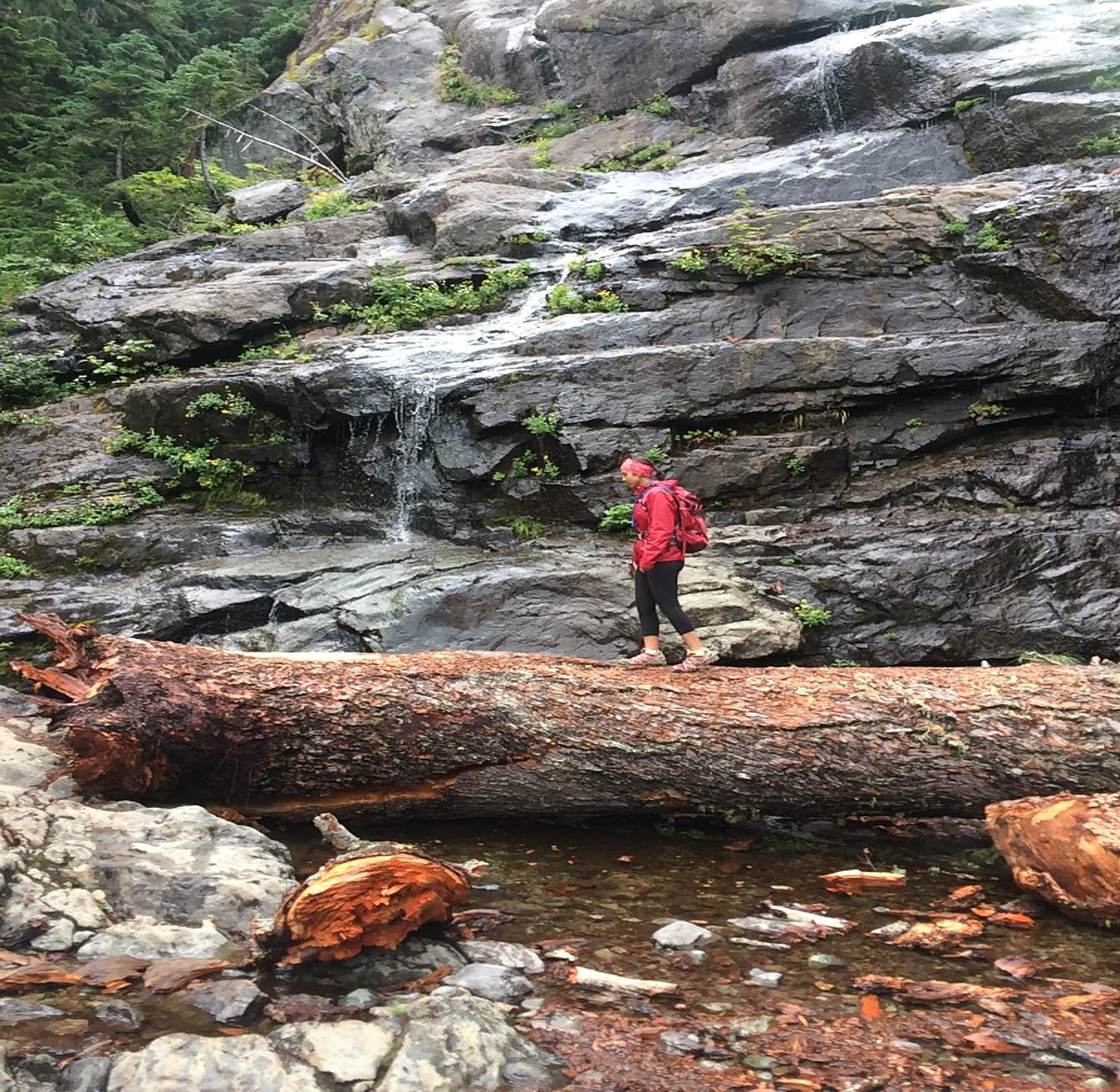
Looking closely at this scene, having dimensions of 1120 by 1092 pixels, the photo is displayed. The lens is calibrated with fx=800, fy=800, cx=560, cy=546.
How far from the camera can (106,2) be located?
29.4m

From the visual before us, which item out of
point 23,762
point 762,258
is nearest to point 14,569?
point 23,762

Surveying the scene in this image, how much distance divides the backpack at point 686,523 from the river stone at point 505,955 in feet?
12.8

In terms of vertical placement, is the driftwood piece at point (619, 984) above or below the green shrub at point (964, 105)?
below

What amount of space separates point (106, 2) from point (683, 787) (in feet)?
120

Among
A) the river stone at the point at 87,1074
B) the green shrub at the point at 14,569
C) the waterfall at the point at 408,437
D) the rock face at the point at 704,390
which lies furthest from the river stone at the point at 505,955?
the green shrub at the point at 14,569

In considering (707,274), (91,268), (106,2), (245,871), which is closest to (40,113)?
(106,2)

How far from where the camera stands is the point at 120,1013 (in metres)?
3.37

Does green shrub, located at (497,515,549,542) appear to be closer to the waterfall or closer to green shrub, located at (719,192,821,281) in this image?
the waterfall

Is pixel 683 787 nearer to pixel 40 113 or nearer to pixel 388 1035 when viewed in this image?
pixel 388 1035

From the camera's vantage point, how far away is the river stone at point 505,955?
13.3 ft

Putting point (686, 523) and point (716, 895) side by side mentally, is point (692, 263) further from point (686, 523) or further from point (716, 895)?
point (716, 895)

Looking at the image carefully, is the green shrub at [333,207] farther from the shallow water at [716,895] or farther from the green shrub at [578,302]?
the shallow water at [716,895]

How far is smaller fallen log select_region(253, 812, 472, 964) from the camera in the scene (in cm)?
384

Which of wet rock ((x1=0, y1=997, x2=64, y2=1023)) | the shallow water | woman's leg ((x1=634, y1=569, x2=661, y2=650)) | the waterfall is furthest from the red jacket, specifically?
the waterfall
